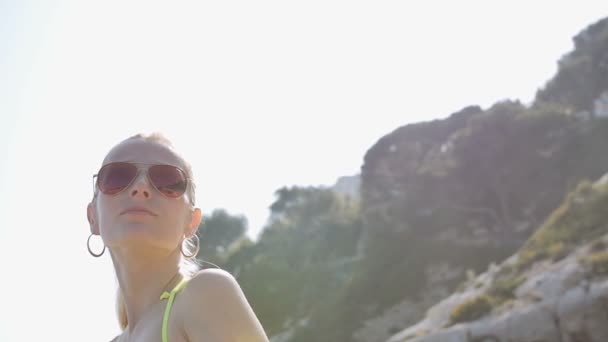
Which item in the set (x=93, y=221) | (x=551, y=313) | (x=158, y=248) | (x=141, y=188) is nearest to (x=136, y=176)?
(x=141, y=188)

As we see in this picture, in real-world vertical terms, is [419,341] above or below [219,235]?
below

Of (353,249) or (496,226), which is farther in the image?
(353,249)

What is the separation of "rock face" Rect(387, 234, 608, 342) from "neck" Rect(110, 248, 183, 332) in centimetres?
1028

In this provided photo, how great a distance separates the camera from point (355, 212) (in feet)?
143

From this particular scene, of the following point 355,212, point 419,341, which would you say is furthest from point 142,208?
point 355,212

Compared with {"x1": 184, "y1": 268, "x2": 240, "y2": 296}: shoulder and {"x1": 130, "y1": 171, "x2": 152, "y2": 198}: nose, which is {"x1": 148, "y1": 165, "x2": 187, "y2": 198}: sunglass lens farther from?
{"x1": 184, "y1": 268, "x2": 240, "y2": 296}: shoulder

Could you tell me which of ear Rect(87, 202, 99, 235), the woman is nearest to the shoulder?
the woman

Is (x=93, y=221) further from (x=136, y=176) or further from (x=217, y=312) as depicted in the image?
(x=217, y=312)

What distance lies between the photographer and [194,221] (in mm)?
1509

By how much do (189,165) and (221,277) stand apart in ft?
1.29

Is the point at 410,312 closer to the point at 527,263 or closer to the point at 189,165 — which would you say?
the point at 527,263

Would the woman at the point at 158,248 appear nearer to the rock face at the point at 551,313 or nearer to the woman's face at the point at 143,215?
the woman's face at the point at 143,215

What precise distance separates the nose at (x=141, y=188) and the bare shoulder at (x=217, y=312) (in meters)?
0.26

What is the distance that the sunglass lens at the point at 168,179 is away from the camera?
1.34 metres
